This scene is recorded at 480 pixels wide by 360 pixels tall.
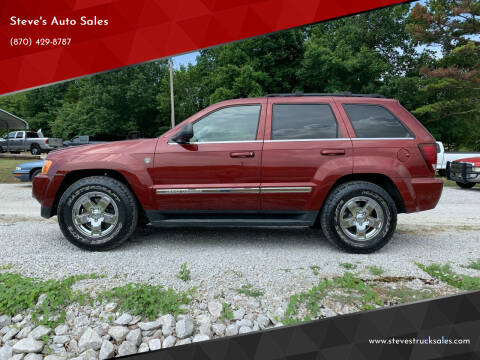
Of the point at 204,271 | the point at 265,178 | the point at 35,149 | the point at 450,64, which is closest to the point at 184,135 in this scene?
the point at 265,178

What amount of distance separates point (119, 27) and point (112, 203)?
2.03 metres

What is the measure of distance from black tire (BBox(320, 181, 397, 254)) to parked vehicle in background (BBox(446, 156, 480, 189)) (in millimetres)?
7811

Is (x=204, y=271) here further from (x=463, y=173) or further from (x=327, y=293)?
(x=463, y=173)

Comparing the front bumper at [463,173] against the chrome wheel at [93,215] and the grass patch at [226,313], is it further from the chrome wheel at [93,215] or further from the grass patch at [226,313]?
the chrome wheel at [93,215]

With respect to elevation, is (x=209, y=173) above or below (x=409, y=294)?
above

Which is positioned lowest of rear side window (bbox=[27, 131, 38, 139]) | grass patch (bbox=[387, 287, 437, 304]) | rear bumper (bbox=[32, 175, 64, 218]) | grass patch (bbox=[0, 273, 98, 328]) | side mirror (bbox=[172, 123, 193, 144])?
grass patch (bbox=[0, 273, 98, 328])

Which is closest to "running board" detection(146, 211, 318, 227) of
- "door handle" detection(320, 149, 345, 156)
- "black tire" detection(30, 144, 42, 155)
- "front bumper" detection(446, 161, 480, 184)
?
"door handle" detection(320, 149, 345, 156)

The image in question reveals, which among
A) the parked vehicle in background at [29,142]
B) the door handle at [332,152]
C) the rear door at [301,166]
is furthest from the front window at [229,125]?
the parked vehicle in background at [29,142]

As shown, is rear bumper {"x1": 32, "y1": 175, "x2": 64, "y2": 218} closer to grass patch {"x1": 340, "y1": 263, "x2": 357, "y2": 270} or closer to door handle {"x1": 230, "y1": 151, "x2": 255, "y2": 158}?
door handle {"x1": 230, "y1": 151, "x2": 255, "y2": 158}

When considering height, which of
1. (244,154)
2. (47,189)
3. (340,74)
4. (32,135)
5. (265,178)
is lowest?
(47,189)

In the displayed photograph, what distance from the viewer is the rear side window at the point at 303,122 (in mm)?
3564

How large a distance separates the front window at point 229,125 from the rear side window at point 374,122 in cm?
115

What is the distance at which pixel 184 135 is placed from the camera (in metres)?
3.38

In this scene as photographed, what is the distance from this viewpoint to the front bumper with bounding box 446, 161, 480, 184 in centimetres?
913
